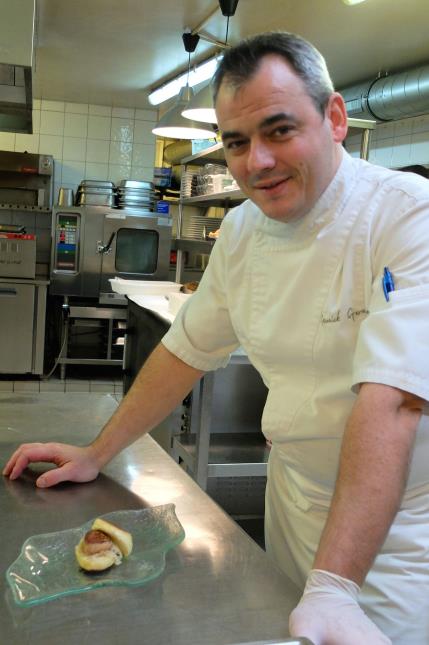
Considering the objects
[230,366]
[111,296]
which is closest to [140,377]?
[230,366]

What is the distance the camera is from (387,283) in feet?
3.02

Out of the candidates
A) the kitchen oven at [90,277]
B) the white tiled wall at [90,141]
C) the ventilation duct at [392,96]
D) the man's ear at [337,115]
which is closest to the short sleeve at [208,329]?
the man's ear at [337,115]

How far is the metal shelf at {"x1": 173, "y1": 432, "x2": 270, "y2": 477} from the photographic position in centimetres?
237

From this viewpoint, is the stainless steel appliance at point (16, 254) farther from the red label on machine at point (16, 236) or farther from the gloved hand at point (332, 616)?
the gloved hand at point (332, 616)

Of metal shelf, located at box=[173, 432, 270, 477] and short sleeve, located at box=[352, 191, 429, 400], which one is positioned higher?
short sleeve, located at box=[352, 191, 429, 400]

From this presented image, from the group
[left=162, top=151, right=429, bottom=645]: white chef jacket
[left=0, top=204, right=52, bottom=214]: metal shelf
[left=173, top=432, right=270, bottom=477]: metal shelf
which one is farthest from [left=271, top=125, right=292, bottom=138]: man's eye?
[left=0, top=204, right=52, bottom=214]: metal shelf

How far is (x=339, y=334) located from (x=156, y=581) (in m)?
0.49

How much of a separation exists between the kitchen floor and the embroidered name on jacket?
0.73 metres

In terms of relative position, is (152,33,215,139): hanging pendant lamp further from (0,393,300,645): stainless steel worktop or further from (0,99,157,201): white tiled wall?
(0,99,157,201): white tiled wall

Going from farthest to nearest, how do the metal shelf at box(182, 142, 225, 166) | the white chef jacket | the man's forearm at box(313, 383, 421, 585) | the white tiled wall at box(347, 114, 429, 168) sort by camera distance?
the white tiled wall at box(347, 114, 429, 168) < the metal shelf at box(182, 142, 225, 166) < the white chef jacket < the man's forearm at box(313, 383, 421, 585)

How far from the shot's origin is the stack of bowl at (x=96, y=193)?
19.0 feet

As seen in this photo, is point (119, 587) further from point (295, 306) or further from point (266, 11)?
point (266, 11)

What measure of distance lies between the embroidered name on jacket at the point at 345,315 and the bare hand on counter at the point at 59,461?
21.4 inches

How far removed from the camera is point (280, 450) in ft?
3.98
